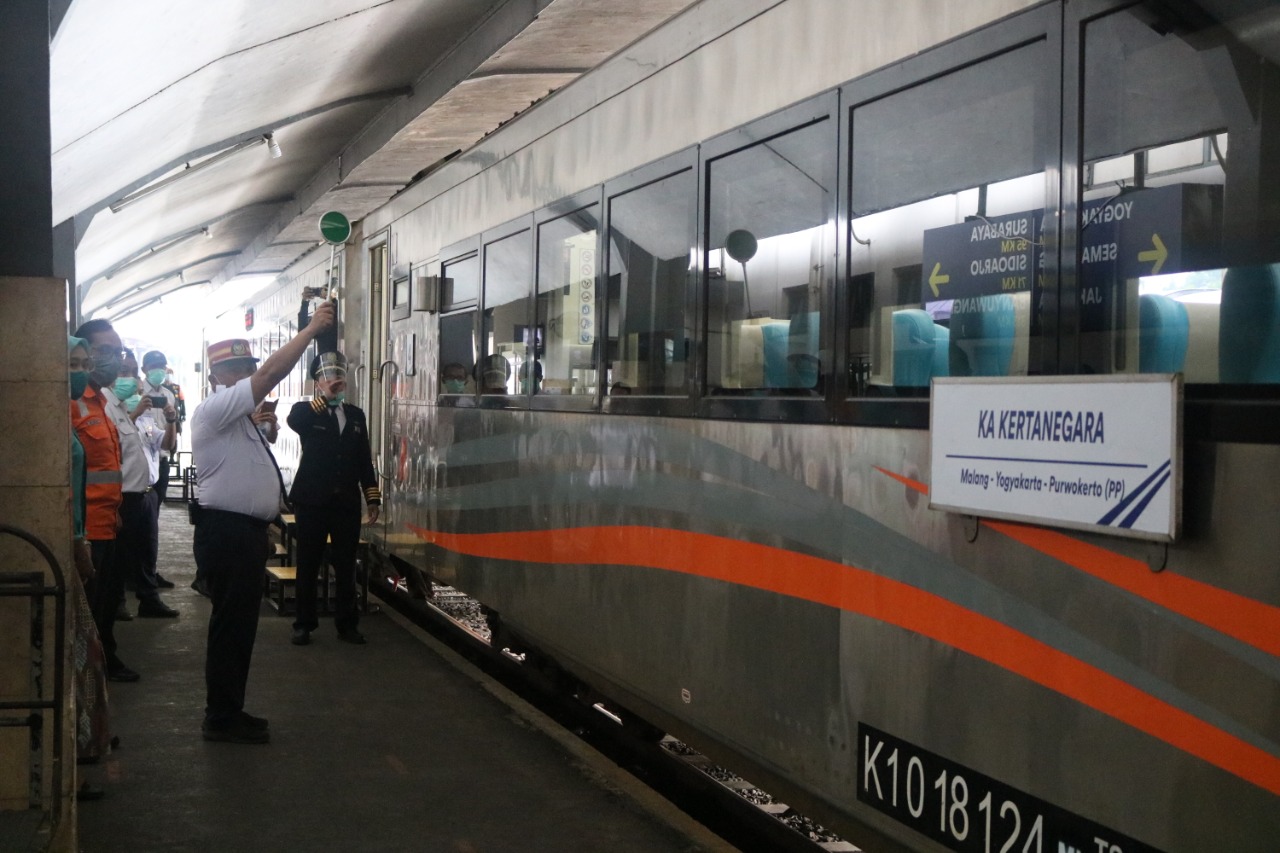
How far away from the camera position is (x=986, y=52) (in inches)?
137

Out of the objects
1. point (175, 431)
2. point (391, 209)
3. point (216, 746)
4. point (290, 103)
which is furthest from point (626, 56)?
point (175, 431)

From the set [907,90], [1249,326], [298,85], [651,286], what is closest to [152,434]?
[298,85]

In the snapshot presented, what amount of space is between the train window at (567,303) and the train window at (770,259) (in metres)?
1.30

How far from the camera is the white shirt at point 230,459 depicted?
6.02 metres

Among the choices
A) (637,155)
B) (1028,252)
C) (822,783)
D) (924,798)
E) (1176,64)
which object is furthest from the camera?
(637,155)

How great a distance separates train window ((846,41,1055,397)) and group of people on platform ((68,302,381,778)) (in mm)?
2828

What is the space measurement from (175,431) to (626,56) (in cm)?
886

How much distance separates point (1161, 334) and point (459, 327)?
613cm

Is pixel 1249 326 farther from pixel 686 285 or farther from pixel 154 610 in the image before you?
pixel 154 610

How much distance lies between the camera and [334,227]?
1197 centimetres

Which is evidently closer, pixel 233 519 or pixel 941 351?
pixel 941 351

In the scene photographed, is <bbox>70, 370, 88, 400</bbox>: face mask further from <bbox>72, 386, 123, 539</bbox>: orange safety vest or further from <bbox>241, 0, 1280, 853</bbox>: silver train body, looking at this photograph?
<bbox>241, 0, 1280, 853</bbox>: silver train body

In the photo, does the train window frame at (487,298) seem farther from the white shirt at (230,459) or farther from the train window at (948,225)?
the train window at (948,225)

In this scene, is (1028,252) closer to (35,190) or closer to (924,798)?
(924,798)
